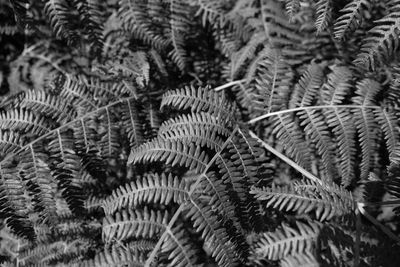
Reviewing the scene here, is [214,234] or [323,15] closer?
[214,234]

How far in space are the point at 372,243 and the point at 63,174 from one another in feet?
4.27

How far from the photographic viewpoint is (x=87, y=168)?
2139 mm

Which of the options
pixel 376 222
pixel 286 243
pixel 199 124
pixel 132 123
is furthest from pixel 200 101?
pixel 376 222

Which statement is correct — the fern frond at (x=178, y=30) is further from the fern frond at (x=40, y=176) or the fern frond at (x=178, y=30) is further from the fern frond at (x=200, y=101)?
the fern frond at (x=40, y=176)

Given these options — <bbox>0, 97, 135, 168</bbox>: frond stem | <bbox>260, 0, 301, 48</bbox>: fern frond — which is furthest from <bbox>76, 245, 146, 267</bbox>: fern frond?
<bbox>260, 0, 301, 48</bbox>: fern frond

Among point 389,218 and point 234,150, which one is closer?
point 234,150

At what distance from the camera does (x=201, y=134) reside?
2.03 meters

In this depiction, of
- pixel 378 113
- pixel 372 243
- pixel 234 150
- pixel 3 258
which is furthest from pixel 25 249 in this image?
pixel 378 113

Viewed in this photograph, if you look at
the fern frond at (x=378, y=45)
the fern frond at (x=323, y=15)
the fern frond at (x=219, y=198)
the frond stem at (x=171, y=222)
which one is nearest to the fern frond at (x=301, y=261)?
the fern frond at (x=219, y=198)

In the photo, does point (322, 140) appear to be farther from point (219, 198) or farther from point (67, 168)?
point (67, 168)

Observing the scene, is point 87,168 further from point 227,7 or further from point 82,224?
point 227,7

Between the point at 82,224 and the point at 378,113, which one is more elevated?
the point at 378,113

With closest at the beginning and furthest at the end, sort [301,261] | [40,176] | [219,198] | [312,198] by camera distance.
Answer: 1. [301,261]
2. [312,198]
3. [219,198]
4. [40,176]

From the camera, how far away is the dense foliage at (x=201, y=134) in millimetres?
1797
